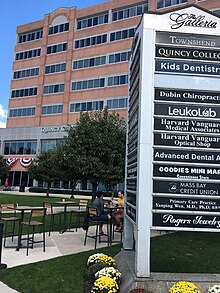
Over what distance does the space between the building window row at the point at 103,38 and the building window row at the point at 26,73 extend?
7.83m

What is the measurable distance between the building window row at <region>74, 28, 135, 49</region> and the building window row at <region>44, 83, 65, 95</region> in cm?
613

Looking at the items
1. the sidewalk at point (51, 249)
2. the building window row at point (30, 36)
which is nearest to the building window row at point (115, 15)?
the building window row at point (30, 36)

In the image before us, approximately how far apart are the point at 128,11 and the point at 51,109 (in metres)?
17.6

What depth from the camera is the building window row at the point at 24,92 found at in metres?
49.1

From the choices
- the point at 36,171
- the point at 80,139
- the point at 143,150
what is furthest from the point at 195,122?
the point at 36,171

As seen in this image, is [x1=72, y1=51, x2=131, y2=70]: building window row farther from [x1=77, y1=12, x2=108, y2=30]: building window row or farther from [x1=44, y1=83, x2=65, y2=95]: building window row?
[x1=77, y1=12, x2=108, y2=30]: building window row

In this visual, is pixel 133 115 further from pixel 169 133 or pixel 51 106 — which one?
pixel 51 106

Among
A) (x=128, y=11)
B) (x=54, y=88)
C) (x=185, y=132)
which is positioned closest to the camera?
(x=185, y=132)

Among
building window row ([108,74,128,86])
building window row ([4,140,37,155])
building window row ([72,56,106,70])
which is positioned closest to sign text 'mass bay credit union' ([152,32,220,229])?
building window row ([108,74,128,86])

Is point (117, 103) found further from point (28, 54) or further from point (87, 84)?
point (28, 54)

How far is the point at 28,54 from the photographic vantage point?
5109 centimetres

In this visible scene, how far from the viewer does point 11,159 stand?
48.4 metres

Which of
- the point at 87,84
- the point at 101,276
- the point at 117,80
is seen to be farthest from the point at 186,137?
the point at 87,84

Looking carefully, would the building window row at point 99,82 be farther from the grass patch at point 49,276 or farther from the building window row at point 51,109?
the grass patch at point 49,276
